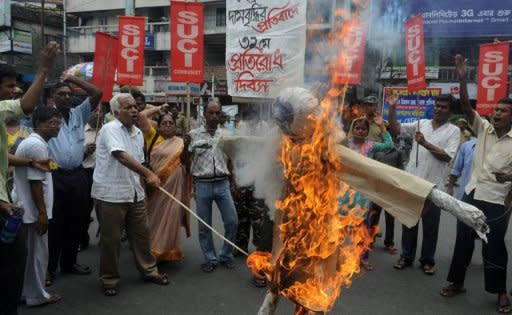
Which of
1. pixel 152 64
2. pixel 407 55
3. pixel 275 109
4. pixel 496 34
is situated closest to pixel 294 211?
pixel 275 109

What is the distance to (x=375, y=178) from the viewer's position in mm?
2547

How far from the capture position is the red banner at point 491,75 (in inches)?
299

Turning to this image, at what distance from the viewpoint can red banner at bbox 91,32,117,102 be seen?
7270 millimetres

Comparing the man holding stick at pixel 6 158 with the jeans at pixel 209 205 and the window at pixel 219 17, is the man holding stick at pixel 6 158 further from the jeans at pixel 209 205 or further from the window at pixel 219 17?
the window at pixel 219 17

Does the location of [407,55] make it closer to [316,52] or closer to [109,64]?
[316,52]

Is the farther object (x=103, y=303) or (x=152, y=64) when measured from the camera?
(x=152, y=64)

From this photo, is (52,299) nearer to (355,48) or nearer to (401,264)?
(401,264)

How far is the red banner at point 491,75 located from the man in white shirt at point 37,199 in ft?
22.5

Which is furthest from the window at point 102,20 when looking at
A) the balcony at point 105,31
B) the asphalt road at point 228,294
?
the asphalt road at point 228,294

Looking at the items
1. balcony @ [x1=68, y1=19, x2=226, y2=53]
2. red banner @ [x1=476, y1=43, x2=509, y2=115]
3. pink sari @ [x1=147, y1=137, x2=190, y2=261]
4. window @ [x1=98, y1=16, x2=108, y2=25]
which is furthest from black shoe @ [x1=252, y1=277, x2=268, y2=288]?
window @ [x1=98, y1=16, x2=108, y2=25]

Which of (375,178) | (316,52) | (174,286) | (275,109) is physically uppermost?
(316,52)

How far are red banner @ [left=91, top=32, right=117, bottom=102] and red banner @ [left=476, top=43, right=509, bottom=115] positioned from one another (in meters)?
6.37

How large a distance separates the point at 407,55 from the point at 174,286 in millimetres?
4851

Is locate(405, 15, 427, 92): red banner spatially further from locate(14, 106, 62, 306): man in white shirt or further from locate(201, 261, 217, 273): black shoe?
locate(14, 106, 62, 306): man in white shirt
